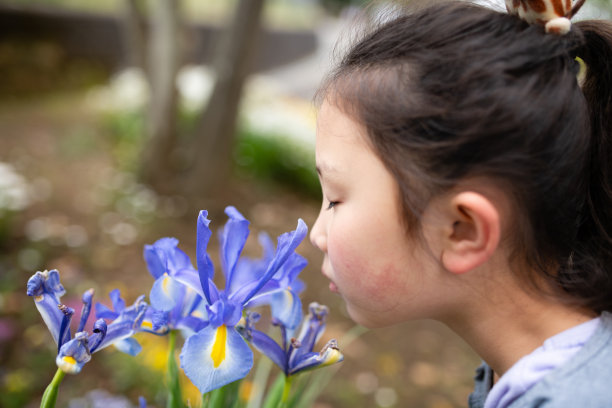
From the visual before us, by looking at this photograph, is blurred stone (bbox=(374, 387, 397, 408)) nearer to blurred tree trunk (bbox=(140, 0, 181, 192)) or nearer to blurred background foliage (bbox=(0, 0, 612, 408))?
blurred background foliage (bbox=(0, 0, 612, 408))

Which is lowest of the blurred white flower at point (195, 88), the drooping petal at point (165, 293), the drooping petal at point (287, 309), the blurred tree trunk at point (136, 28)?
the blurred white flower at point (195, 88)

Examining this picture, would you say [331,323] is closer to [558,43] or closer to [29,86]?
[558,43]

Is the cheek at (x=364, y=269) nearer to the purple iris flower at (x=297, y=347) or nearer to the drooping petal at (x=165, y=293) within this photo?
the purple iris flower at (x=297, y=347)

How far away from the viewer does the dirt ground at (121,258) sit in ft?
8.64

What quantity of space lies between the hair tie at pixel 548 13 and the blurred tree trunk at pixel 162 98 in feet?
11.2

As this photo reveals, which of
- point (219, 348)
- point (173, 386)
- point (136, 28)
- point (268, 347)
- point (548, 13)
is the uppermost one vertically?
point (548, 13)

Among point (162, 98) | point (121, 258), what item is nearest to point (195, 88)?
point (162, 98)

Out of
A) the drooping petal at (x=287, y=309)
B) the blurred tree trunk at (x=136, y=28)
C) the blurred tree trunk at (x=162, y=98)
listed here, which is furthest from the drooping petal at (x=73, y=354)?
the blurred tree trunk at (x=136, y=28)

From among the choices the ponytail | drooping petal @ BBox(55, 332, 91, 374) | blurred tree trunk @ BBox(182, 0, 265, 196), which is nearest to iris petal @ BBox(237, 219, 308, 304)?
drooping petal @ BBox(55, 332, 91, 374)

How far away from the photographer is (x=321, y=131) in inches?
36.8

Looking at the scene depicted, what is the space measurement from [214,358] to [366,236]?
0.29 m

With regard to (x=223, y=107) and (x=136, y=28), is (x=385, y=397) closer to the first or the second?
(x=223, y=107)

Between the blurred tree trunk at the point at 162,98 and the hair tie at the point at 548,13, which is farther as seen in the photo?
the blurred tree trunk at the point at 162,98

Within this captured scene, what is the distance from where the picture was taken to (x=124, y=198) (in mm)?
4000
